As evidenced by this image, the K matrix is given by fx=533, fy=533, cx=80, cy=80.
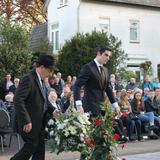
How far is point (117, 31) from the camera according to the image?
3388 centimetres

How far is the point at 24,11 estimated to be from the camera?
134 feet

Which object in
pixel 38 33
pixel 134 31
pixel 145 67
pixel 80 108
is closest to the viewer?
pixel 80 108

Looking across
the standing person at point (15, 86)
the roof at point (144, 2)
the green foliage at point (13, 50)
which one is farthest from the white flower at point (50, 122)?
the roof at point (144, 2)

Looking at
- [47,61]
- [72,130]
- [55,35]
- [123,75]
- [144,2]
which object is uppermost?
[144,2]

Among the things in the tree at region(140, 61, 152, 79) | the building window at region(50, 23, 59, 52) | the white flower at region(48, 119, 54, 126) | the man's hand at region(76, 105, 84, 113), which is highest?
the building window at region(50, 23, 59, 52)

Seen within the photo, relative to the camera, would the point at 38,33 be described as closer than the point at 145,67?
No

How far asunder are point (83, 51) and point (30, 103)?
19097 millimetres

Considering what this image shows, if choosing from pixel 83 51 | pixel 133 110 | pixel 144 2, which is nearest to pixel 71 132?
pixel 133 110

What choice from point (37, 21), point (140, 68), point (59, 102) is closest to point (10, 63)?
point (59, 102)

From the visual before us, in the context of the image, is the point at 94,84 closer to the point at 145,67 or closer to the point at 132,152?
the point at 132,152

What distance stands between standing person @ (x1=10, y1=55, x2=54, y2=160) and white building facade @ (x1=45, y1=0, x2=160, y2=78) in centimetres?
2432

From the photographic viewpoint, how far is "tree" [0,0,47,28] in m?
39.5

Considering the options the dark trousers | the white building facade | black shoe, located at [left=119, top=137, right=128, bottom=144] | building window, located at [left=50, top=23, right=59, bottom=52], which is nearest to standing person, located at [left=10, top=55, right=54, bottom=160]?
the dark trousers

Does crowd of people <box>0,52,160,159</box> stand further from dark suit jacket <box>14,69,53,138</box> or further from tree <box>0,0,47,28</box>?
tree <box>0,0,47,28</box>
